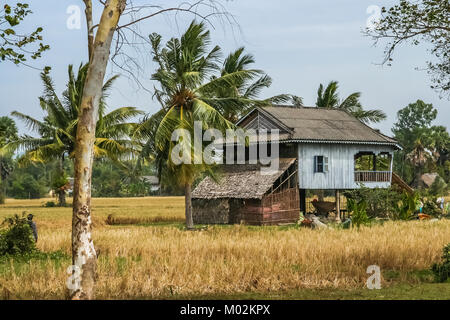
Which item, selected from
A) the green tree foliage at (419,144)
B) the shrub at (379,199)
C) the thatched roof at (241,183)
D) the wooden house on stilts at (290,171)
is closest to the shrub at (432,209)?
the shrub at (379,199)

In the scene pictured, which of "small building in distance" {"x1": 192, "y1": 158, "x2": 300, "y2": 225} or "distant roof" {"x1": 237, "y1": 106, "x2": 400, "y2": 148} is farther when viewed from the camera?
"distant roof" {"x1": 237, "y1": 106, "x2": 400, "y2": 148}

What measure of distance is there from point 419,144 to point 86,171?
214ft

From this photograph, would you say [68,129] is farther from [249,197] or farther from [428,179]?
[428,179]

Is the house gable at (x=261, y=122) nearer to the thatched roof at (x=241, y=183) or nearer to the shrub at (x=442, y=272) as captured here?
the thatched roof at (x=241, y=183)

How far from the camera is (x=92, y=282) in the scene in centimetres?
922

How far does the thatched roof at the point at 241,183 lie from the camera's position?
30688 mm

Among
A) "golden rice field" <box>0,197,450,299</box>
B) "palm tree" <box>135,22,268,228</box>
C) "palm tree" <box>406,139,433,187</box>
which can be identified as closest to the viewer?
"golden rice field" <box>0,197,450,299</box>

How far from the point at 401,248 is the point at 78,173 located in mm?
8203

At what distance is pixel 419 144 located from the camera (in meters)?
70.2

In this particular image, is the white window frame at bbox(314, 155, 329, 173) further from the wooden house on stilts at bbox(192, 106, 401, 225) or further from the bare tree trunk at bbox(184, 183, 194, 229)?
the bare tree trunk at bbox(184, 183, 194, 229)

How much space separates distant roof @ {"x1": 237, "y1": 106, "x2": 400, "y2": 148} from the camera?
32250mm

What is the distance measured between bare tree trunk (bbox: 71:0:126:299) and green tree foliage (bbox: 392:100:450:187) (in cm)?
6467

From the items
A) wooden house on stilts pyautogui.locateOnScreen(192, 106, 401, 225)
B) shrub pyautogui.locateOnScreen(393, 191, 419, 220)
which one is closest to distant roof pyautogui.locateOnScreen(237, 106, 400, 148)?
wooden house on stilts pyautogui.locateOnScreen(192, 106, 401, 225)

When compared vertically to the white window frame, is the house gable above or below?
above
